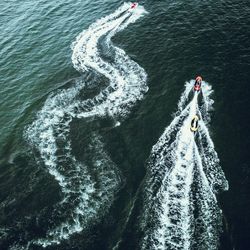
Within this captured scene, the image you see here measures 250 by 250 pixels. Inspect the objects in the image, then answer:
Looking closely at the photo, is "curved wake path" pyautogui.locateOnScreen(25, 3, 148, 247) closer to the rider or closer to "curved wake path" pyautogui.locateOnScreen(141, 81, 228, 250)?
"curved wake path" pyautogui.locateOnScreen(141, 81, 228, 250)

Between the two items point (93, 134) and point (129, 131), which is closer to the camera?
point (129, 131)

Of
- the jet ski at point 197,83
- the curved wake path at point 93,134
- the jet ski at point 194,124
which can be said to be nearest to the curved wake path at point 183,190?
the jet ski at point 194,124

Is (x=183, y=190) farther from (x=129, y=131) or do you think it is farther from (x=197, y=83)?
(x=197, y=83)

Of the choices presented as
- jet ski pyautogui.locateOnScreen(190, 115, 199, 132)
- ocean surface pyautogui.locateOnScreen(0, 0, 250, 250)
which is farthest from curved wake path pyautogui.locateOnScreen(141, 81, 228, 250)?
jet ski pyautogui.locateOnScreen(190, 115, 199, 132)

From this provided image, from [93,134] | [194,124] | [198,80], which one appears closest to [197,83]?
[198,80]

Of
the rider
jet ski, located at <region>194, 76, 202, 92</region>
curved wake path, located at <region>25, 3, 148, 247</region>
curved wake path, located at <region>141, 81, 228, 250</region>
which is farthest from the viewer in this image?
the rider

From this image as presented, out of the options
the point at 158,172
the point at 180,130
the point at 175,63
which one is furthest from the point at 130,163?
the point at 175,63

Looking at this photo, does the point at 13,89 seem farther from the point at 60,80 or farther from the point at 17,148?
the point at 17,148
